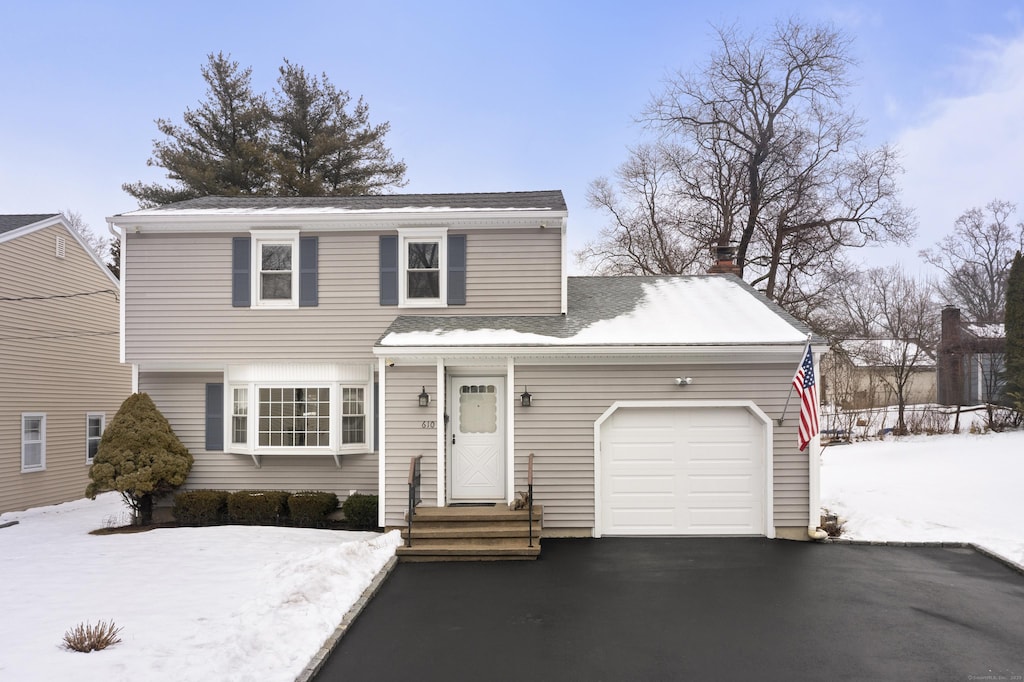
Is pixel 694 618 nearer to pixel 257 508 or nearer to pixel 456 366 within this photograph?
pixel 456 366

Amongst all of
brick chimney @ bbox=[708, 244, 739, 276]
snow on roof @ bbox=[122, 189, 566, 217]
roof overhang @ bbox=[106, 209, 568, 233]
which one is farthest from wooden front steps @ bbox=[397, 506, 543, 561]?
brick chimney @ bbox=[708, 244, 739, 276]

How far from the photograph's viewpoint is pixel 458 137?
27672 millimetres

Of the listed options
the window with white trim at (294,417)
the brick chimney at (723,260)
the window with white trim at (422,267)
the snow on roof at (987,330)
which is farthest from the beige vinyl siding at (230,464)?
the snow on roof at (987,330)

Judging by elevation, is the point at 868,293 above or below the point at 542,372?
above

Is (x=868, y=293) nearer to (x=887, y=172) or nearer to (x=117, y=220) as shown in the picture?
(x=887, y=172)

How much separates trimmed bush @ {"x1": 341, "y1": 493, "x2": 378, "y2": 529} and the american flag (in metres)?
6.86

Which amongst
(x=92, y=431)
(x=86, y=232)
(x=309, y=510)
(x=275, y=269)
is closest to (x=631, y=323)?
(x=309, y=510)

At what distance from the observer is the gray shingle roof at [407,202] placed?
40.2 feet

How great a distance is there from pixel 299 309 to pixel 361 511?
12.3 feet

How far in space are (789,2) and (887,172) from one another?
697cm

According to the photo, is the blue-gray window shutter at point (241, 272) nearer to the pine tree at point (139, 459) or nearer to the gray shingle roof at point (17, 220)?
the pine tree at point (139, 459)

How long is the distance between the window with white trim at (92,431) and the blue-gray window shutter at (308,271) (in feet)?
27.5

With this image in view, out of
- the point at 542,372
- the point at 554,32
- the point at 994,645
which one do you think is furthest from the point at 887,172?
the point at 994,645

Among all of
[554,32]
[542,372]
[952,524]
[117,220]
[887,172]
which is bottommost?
[952,524]
